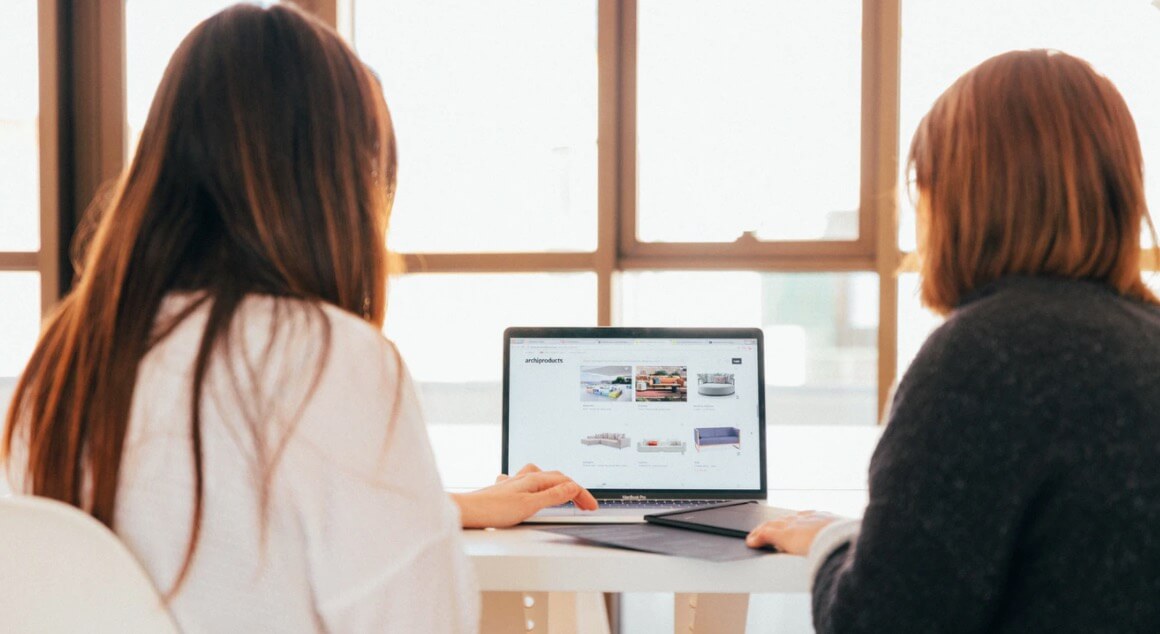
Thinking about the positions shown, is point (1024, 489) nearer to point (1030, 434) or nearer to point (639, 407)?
point (1030, 434)

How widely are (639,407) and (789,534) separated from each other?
17.8 inches

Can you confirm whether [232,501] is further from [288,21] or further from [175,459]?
[288,21]

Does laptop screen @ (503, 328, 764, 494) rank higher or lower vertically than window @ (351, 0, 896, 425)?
lower

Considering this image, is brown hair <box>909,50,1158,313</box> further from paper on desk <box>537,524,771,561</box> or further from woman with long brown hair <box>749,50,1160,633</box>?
paper on desk <box>537,524,771,561</box>

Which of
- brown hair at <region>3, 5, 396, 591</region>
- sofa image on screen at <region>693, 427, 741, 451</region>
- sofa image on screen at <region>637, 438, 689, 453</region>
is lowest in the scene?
sofa image on screen at <region>637, 438, 689, 453</region>

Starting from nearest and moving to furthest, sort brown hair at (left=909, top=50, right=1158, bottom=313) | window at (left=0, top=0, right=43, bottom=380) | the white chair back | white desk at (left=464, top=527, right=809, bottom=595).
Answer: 1. the white chair back
2. brown hair at (left=909, top=50, right=1158, bottom=313)
3. white desk at (left=464, top=527, right=809, bottom=595)
4. window at (left=0, top=0, right=43, bottom=380)

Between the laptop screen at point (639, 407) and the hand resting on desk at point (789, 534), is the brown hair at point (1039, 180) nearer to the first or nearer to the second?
the hand resting on desk at point (789, 534)

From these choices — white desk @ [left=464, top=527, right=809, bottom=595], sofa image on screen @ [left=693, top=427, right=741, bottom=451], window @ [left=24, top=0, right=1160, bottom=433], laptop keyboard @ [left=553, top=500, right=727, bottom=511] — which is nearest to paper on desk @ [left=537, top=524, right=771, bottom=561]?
white desk @ [left=464, top=527, right=809, bottom=595]

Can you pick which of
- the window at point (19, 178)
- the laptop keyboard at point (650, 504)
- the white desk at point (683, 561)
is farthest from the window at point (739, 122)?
the window at point (19, 178)

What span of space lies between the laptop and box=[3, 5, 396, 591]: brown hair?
0.74 m

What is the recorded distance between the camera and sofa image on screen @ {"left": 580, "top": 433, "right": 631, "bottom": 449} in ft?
5.49

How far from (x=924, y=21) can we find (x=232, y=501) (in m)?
2.27

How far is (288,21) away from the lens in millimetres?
967

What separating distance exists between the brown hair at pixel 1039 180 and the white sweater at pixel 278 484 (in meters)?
0.56
